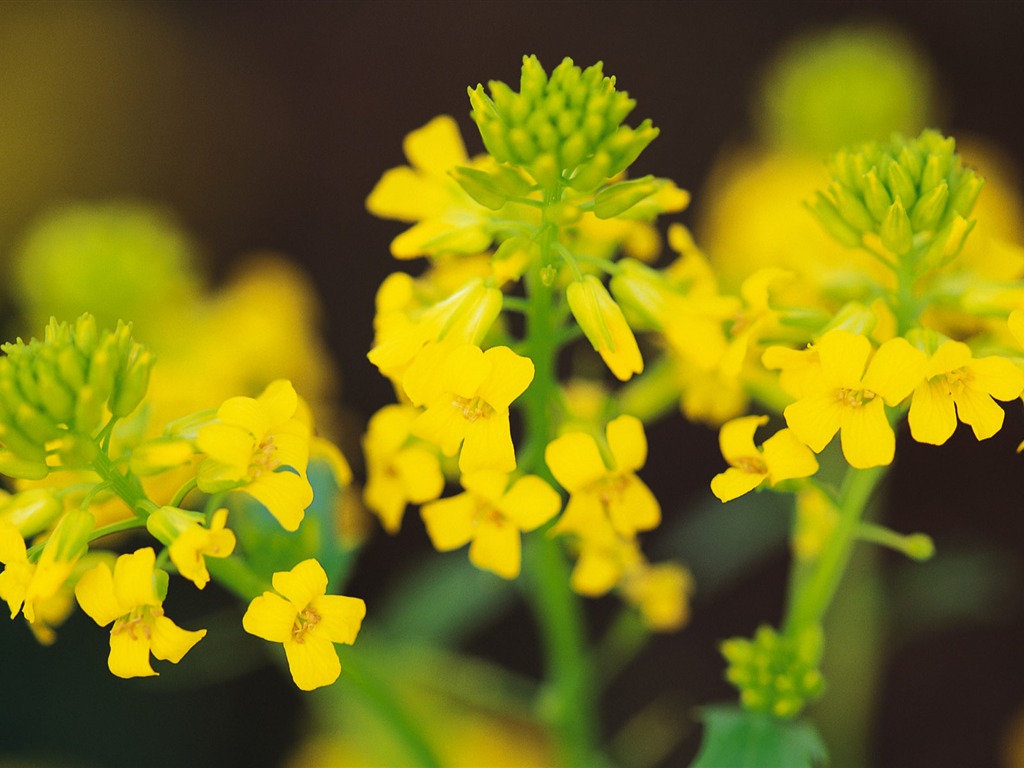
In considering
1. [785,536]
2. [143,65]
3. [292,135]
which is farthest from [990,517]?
→ [143,65]

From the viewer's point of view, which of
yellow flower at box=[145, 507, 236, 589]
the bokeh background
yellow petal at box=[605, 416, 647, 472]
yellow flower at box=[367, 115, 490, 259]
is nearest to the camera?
yellow flower at box=[145, 507, 236, 589]

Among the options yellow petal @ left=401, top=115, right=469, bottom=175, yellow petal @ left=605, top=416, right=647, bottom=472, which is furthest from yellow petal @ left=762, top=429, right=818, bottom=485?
yellow petal @ left=401, top=115, right=469, bottom=175

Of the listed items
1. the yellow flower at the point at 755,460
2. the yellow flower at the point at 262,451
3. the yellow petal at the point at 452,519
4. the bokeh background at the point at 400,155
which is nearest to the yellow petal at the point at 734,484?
A: the yellow flower at the point at 755,460

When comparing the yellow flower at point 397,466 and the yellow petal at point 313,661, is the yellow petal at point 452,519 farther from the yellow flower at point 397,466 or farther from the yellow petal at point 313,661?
the yellow petal at point 313,661

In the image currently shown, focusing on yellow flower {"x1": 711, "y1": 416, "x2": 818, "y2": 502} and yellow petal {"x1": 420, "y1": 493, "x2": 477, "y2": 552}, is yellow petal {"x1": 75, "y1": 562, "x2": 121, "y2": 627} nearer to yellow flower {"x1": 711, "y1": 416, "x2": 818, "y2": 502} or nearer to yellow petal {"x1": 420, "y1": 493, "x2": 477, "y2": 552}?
yellow petal {"x1": 420, "y1": 493, "x2": 477, "y2": 552}

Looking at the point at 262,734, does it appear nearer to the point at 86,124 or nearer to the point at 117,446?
the point at 117,446

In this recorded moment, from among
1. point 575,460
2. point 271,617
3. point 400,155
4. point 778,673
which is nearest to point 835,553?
point 778,673

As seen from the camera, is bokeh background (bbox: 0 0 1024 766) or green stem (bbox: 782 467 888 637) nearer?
green stem (bbox: 782 467 888 637)
